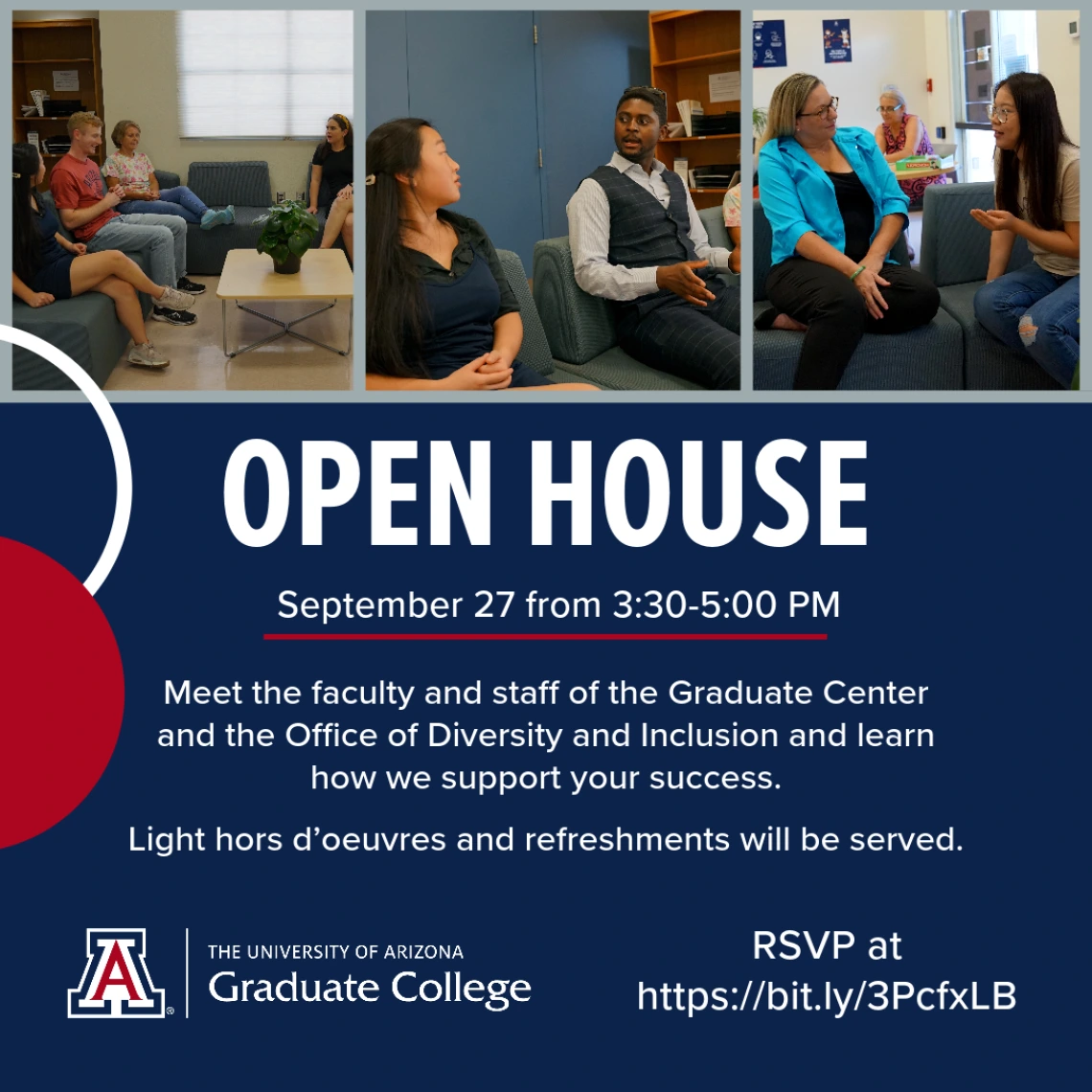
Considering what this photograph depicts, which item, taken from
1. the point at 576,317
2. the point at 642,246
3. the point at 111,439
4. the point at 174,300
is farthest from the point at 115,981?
the point at 642,246

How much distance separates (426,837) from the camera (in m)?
2.18

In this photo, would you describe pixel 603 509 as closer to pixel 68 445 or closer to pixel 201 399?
pixel 201 399

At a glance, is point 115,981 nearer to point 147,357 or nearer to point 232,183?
point 147,357

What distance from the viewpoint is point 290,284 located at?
2145 millimetres

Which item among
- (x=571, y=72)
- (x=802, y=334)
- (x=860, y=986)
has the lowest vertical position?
(x=860, y=986)

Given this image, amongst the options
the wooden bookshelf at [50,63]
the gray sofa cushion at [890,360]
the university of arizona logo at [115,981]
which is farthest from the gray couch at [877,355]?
the university of arizona logo at [115,981]

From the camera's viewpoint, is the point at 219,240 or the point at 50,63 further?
the point at 219,240

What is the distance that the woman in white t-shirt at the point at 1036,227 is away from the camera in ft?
7.40

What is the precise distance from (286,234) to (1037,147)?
4.42 feet

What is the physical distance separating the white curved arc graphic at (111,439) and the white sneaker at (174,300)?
21cm

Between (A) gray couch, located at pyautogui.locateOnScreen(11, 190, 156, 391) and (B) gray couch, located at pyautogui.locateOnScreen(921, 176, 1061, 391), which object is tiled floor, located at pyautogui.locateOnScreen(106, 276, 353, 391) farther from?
(B) gray couch, located at pyautogui.locateOnScreen(921, 176, 1061, 391)

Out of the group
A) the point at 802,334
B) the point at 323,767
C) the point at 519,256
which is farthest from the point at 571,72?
the point at 323,767

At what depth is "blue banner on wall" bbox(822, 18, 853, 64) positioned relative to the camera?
7.08 ft

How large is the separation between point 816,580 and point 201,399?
1.08 meters
